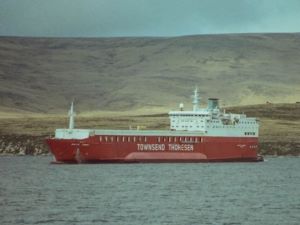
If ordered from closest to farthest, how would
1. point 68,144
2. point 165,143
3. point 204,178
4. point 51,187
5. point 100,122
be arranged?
1. point 51,187
2. point 204,178
3. point 68,144
4. point 165,143
5. point 100,122

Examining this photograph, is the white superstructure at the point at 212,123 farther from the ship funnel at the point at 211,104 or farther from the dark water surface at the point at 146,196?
the dark water surface at the point at 146,196

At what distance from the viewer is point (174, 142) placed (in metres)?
122

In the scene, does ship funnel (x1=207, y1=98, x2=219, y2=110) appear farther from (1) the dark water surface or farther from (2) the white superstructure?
(1) the dark water surface

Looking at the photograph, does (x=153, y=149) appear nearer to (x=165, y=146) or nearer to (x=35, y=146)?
(x=165, y=146)

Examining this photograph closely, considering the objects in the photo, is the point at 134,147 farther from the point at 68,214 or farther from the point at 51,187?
the point at 68,214

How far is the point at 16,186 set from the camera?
258 feet

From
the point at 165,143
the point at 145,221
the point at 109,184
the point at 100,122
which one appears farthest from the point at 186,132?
the point at 145,221

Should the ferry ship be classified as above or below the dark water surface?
above

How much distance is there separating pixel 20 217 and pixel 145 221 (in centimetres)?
797

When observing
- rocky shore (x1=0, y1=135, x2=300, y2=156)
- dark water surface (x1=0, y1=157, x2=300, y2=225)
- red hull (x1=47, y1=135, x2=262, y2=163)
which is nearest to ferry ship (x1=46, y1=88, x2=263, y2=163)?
red hull (x1=47, y1=135, x2=262, y2=163)

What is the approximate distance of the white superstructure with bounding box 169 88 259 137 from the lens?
415ft

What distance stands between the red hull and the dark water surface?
5342 millimetres

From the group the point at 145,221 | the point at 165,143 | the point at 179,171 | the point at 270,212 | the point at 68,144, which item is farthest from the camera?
the point at 165,143

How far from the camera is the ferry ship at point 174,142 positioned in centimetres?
11356
